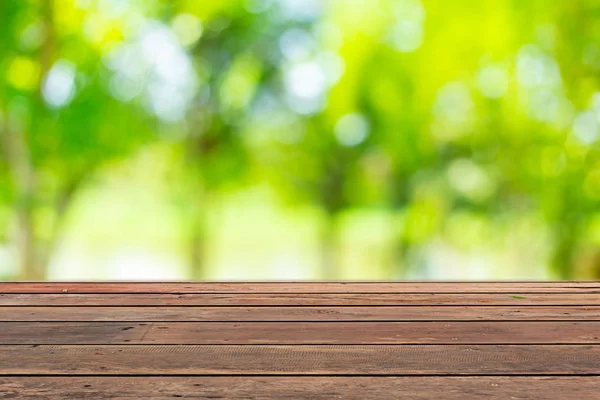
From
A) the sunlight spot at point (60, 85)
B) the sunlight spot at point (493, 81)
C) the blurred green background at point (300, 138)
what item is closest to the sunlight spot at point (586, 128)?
the blurred green background at point (300, 138)

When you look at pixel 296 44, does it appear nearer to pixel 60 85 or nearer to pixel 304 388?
pixel 60 85

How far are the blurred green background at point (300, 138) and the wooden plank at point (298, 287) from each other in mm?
4018

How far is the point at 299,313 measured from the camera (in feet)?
5.31

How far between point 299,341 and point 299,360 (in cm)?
13

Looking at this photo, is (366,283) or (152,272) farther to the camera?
(152,272)

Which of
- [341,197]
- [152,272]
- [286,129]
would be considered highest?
[286,129]

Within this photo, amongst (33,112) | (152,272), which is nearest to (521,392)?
(33,112)

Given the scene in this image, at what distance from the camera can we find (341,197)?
808 cm

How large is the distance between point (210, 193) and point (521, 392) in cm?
643

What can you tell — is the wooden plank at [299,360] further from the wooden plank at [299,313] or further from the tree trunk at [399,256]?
the tree trunk at [399,256]

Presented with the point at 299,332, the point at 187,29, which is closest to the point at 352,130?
the point at 187,29

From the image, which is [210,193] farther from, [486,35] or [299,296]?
[299,296]

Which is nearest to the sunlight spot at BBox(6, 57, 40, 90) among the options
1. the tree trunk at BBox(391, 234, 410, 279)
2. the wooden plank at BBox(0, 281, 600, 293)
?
the wooden plank at BBox(0, 281, 600, 293)

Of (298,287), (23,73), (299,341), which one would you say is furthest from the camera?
(23,73)
